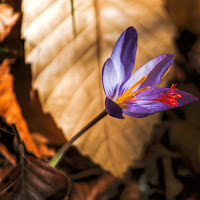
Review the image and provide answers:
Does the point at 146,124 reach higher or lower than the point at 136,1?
lower

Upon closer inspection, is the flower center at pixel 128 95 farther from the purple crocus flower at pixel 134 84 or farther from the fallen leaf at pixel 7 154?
the fallen leaf at pixel 7 154

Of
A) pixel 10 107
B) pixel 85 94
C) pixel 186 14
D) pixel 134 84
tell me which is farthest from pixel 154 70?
pixel 186 14

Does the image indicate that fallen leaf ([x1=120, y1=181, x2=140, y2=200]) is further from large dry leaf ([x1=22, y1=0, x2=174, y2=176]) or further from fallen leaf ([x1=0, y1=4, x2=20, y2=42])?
fallen leaf ([x1=0, y1=4, x2=20, y2=42])

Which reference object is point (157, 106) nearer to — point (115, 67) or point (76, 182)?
point (115, 67)

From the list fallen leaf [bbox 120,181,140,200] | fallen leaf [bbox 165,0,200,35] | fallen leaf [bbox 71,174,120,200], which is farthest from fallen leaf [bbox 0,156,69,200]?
fallen leaf [bbox 165,0,200,35]

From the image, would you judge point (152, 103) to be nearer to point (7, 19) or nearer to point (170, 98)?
point (170, 98)

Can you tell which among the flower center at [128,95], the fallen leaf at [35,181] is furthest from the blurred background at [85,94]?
the flower center at [128,95]

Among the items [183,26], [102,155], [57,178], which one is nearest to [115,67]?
[57,178]

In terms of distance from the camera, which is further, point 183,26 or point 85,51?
point 183,26
